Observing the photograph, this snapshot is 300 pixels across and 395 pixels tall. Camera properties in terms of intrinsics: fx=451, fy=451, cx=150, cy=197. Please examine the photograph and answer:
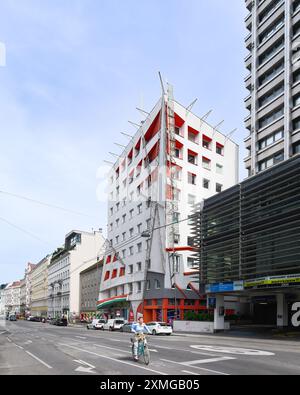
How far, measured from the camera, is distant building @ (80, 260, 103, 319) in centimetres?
8656

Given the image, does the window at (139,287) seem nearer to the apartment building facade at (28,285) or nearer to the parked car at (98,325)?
the parked car at (98,325)

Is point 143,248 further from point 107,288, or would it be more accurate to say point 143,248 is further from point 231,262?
point 231,262

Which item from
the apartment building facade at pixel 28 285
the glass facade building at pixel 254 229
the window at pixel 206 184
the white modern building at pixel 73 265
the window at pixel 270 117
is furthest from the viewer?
the apartment building facade at pixel 28 285

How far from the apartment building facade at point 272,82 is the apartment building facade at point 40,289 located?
10061 centimetres

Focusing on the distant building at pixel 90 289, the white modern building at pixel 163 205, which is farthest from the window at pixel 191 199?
the distant building at pixel 90 289

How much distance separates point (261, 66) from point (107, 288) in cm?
4214

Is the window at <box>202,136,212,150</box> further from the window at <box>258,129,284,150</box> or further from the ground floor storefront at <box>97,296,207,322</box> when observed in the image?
the ground floor storefront at <box>97,296,207,322</box>

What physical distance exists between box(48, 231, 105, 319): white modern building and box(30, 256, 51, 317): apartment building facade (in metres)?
20.5

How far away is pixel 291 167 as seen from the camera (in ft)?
106

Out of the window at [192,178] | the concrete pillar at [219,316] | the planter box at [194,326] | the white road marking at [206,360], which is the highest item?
the window at [192,178]

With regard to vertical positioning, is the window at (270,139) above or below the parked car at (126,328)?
above

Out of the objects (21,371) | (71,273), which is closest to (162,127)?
(21,371)

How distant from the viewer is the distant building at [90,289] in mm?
86562

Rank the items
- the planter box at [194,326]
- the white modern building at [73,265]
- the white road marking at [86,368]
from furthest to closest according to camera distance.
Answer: the white modern building at [73,265], the planter box at [194,326], the white road marking at [86,368]
